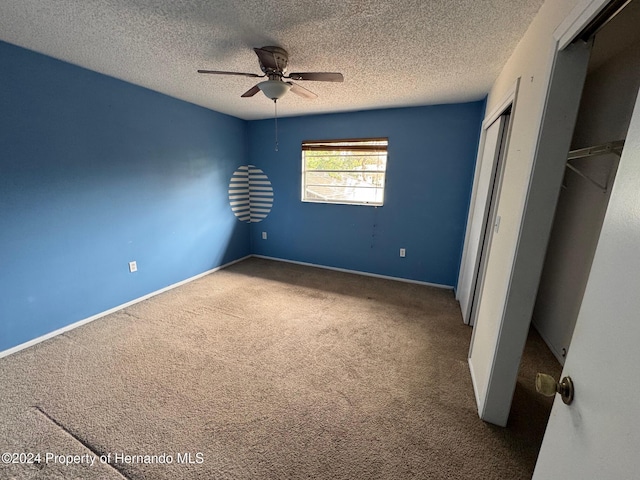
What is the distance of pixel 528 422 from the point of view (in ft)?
4.86

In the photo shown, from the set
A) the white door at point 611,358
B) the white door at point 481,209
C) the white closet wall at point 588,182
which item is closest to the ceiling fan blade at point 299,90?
the white door at point 481,209

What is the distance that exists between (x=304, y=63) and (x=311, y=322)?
223cm

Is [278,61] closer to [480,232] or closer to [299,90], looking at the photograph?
[299,90]

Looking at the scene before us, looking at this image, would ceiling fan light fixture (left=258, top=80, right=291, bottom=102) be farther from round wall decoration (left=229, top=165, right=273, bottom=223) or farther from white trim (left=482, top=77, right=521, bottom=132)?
round wall decoration (left=229, top=165, right=273, bottom=223)

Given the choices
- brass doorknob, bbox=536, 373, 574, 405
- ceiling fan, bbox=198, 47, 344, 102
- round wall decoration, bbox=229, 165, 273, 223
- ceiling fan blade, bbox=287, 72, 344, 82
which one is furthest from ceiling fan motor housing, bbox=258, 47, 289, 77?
round wall decoration, bbox=229, 165, 273, 223

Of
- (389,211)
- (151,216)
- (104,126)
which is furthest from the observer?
(389,211)

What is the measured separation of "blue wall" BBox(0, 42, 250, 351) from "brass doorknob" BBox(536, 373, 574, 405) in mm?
3095

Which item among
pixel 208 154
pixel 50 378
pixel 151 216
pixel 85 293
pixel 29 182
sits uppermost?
pixel 208 154

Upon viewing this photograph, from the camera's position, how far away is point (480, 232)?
2.29 metres

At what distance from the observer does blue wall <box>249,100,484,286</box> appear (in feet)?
10.0

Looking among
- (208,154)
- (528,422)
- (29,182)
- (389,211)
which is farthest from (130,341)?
(389,211)

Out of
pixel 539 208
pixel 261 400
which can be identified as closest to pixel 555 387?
pixel 539 208

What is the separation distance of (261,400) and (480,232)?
2.18 m

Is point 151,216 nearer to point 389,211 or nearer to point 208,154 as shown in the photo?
point 208,154
